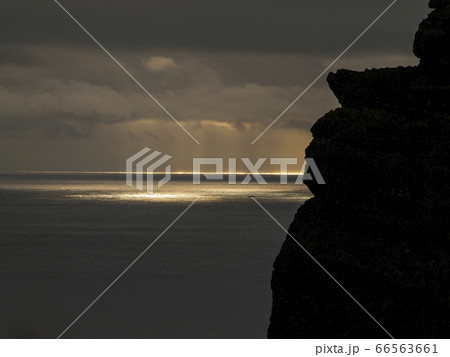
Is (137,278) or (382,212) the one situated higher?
(382,212)

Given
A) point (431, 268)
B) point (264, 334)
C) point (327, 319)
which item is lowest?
point (264, 334)

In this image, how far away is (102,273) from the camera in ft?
181

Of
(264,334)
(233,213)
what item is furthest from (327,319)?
(233,213)

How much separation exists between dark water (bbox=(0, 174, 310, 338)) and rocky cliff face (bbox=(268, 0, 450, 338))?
20.6 meters

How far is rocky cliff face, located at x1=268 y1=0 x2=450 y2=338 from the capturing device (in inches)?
590

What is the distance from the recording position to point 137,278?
53.4m

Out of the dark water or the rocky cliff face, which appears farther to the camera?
the dark water

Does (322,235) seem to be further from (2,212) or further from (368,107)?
(2,212)

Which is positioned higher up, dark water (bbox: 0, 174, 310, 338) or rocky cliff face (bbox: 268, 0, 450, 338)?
rocky cliff face (bbox: 268, 0, 450, 338)

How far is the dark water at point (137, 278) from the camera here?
38.8 metres

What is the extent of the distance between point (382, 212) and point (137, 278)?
40165mm

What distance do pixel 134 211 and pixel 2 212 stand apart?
2433 centimetres

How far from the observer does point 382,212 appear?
51.5 feet

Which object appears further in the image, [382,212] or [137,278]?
[137,278]
